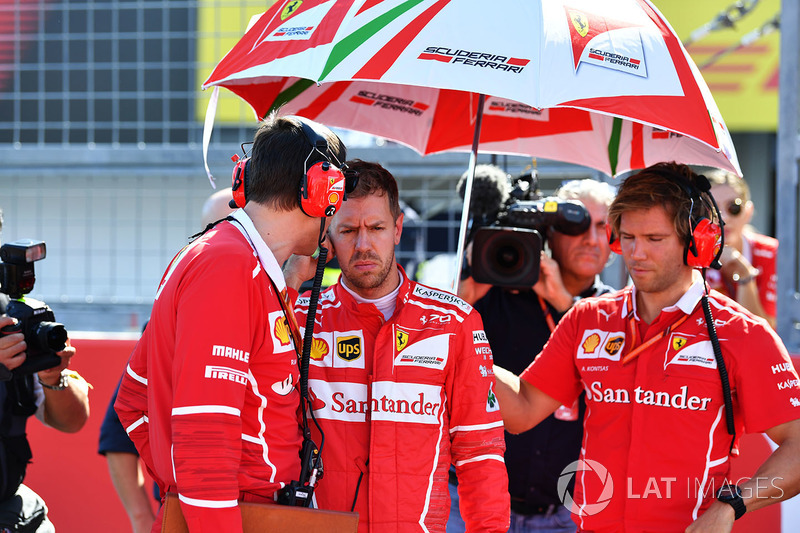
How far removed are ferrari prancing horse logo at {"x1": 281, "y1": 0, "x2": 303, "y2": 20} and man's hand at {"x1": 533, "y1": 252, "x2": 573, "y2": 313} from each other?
58.4 inches

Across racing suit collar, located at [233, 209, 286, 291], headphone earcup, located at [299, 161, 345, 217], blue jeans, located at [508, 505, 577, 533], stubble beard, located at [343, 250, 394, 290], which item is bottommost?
blue jeans, located at [508, 505, 577, 533]

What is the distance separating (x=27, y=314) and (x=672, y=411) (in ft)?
7.01

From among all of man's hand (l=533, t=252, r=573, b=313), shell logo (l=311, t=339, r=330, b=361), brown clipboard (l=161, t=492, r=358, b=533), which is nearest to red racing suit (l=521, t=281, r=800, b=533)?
man's hand (l=533, t=252, r=573, b=313)

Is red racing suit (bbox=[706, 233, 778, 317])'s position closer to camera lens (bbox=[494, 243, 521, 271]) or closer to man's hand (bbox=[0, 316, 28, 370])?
camera lens (bbox=[494, 243, 521, 271])

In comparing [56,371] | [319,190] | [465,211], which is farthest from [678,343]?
[56,371]

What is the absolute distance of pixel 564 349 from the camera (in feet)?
9.25

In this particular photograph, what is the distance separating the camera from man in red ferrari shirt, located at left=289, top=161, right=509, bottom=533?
2.23 meters

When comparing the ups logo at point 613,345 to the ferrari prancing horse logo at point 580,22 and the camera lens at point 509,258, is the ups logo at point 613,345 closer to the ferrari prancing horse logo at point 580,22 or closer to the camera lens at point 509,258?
the camera lens at point 509,258

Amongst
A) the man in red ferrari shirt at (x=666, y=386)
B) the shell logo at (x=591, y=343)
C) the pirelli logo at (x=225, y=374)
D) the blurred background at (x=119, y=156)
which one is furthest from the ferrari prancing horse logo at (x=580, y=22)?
the blurred background at (x=119, y=156)

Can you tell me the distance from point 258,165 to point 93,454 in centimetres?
286

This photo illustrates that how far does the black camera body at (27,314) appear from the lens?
269cm

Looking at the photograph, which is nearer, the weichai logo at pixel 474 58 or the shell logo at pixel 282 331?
the shell logo at pixel 282 331

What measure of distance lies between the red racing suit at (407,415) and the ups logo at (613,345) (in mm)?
512

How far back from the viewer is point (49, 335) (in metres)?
2.70
